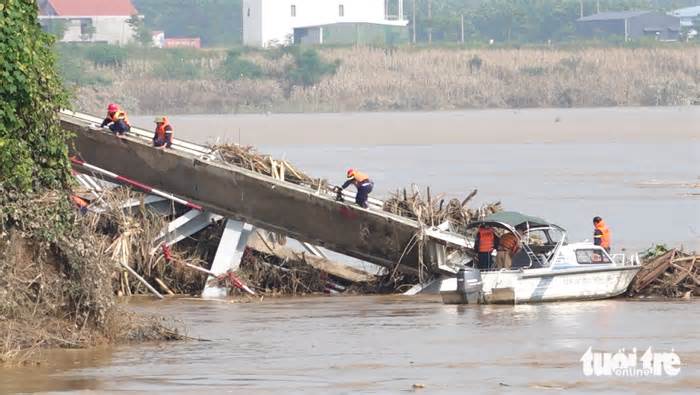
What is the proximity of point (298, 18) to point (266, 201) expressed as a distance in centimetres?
12052

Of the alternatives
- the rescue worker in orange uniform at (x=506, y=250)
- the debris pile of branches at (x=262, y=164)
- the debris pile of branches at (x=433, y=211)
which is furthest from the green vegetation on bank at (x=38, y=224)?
the debris pile of branches at (x=433, y=211)

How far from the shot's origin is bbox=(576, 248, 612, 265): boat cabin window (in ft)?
88.7

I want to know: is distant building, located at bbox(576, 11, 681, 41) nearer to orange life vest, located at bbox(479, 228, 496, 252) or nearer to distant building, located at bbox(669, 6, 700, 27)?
distant building, located at bbox(669, 6, 700, 27)

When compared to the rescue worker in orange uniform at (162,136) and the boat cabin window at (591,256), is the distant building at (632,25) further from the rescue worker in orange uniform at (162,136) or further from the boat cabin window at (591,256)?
the boat cabin window at (591,256)

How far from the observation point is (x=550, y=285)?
26781 millimetres

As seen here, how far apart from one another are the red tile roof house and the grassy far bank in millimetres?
21151

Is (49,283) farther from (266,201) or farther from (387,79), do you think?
(387,79)

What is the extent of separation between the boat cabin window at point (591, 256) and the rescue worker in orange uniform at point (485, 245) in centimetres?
142

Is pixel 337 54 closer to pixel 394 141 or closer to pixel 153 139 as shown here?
pixel 394 141

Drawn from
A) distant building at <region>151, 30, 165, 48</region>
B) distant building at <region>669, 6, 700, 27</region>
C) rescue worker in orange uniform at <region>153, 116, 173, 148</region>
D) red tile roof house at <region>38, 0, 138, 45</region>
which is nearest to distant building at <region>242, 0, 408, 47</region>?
distant building at <region>151, 30, 165, 48</region>

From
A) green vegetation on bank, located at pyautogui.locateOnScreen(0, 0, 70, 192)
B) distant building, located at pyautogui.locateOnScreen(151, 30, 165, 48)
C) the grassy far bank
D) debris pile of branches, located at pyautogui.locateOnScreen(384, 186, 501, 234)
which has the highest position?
green vegetation on bank, located at pyautogui.locateOnScreen(0, 0, 70, 192)

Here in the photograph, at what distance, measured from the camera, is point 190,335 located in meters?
23.5

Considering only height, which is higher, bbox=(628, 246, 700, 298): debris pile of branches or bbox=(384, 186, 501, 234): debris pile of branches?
bbox=(384, 186, 501, 234): debris pile of branches

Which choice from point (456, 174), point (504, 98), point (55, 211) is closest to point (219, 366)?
point (55, 211)
